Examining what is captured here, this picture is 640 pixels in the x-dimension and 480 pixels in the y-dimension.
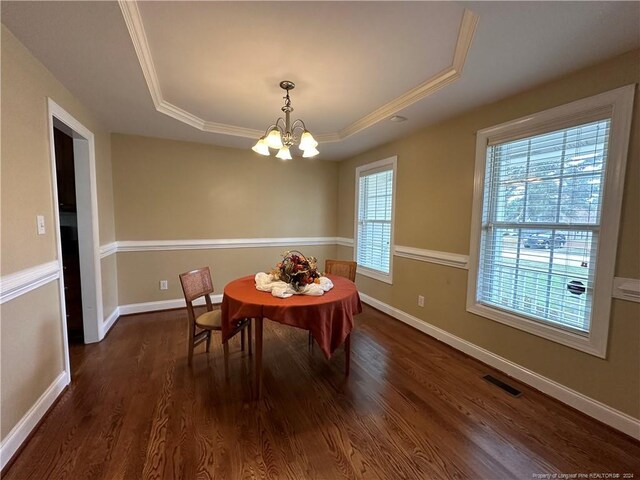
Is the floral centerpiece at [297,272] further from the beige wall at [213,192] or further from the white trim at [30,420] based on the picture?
the beige wall at [213,192]

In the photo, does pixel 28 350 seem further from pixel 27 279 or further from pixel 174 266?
pixel 174 266

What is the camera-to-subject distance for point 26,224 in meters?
1.66

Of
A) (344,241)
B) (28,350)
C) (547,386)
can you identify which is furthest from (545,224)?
(28,350)

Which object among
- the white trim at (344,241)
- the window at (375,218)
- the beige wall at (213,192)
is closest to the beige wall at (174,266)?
the beige wall at (213,192)

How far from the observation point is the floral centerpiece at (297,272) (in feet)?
6.69

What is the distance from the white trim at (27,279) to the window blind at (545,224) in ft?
10.9

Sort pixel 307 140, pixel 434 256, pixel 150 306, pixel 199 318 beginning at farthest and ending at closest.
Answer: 1. pixel 150 306
2. pixel 434 256
3. pixel 199 318
4. pixel 307 140

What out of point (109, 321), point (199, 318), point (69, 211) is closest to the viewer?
point (199, 318)

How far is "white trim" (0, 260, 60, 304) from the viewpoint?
1447 millimetres

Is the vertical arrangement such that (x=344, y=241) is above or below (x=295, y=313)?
above

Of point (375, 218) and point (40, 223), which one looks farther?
point (375, 218)

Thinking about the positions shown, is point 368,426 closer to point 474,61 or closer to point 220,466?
point 220,466

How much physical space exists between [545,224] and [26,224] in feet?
11.6

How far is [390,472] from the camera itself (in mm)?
1415
